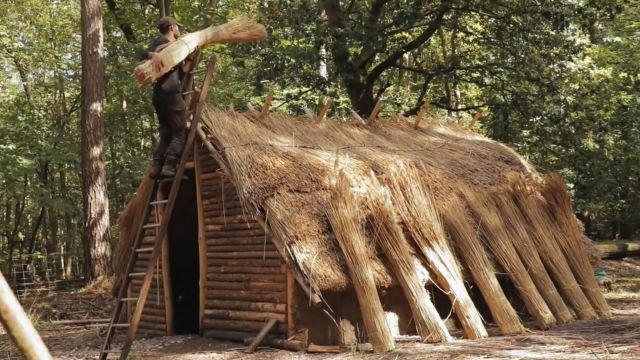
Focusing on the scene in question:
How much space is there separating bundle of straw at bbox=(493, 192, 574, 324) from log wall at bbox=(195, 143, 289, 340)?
10.2 ft

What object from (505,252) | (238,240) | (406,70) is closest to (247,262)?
(238,240)

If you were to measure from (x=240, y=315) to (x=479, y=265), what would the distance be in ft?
9.04

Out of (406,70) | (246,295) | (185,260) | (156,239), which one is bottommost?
(246,295)

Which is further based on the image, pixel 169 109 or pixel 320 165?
Answer: pixel 320 165

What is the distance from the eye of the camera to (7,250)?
76.2 ft

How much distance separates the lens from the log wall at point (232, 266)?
7809 mm

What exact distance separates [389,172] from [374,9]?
5757 millimetres

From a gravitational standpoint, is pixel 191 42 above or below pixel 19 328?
above

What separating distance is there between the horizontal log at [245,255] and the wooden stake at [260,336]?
69 centimetres

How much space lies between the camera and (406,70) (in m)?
15.4

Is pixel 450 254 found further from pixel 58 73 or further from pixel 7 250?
pixel 7 250

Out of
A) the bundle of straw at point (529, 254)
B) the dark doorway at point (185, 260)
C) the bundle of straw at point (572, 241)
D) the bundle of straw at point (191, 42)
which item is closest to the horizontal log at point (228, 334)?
the dark doorway at point (185, 260)

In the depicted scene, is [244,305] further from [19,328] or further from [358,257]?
[19,328]

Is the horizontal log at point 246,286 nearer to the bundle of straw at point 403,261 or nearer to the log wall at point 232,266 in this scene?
the log wall at point 232,266
